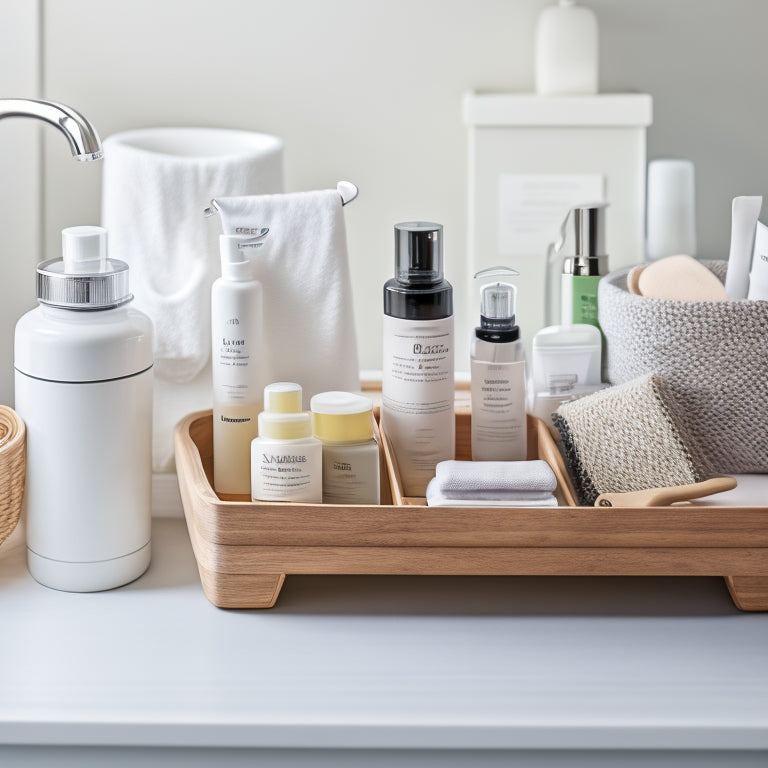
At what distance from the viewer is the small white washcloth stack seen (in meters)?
0.76

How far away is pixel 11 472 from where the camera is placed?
0.79 m

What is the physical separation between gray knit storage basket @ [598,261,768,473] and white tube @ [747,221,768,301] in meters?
0.05

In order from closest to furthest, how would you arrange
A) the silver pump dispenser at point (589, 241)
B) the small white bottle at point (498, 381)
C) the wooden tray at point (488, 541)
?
the wooden tray at point (488, 541) < the small white bottle at point (498, 381) < the silver pump dispenser at point (589, 241)

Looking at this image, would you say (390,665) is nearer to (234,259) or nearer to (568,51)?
(234,259)

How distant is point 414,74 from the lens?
3.53 feet

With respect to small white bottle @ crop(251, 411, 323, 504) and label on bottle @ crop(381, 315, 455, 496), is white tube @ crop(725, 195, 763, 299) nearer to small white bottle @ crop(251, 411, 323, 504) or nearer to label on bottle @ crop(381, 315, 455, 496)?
label on bottle @ crop(381, 315, 455, 496)

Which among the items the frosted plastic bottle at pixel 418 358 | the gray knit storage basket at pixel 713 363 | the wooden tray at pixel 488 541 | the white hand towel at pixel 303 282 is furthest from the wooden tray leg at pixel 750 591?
the white hand towel at pixel 303 282

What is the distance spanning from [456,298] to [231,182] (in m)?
0.30

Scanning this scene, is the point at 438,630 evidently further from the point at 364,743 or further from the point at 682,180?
the point at 682,180

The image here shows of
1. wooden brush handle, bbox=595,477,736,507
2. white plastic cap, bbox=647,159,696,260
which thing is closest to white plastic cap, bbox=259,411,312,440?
wooden brush handle, bbox=595,477,736,507

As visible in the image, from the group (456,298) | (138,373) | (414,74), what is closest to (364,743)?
(138,373)

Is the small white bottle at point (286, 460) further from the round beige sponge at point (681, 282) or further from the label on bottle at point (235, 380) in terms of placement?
the round beige sponge at point (681, 282)

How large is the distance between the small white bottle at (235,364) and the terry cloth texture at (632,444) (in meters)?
0.27

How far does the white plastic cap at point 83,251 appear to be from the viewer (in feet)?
2.54
